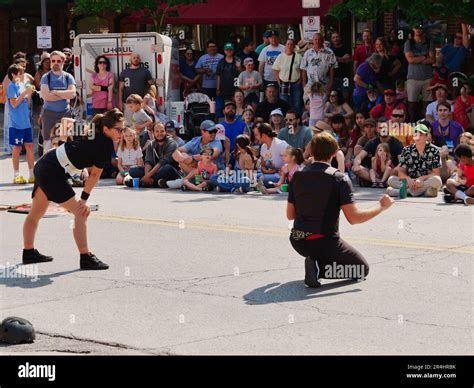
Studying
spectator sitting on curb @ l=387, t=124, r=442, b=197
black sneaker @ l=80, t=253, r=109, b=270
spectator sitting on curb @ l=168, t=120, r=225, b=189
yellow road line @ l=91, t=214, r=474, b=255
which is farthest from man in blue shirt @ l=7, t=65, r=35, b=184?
black sneaker @ l=80, t=253, r=109, b=270

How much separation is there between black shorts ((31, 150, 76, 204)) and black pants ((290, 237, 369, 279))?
8.06 feet

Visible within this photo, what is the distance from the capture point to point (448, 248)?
12.2 meters

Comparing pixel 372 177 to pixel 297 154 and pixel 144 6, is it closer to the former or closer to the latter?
pixel 297 154

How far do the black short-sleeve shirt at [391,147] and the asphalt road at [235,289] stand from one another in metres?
2.76

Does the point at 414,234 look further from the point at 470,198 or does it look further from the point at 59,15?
the point at 59,15

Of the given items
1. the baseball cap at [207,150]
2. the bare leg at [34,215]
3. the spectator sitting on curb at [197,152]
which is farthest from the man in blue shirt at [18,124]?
the bare leg at [34,215]

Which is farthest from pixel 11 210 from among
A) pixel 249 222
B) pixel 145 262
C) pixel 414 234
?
pixel 414 234

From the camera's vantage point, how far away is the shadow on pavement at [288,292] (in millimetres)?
9906

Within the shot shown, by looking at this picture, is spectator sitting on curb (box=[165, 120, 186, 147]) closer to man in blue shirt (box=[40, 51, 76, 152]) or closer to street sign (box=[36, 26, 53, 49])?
man in blue shirt (box=[40, 51, 76, 152])

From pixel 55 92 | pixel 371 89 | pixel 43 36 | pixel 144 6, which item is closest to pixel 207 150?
pixel 55 92

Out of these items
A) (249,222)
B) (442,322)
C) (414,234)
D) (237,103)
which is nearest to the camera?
(442,322)

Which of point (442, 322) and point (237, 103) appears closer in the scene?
point (442, 322)

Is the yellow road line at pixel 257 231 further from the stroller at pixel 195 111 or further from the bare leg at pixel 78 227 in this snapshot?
the stroller at pixel 195 111

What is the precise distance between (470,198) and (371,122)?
393cm
